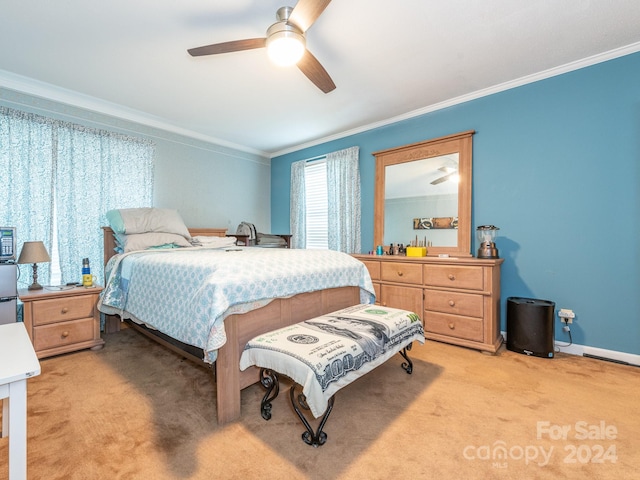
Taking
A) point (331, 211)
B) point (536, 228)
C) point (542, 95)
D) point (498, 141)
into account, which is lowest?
point (536, 228)

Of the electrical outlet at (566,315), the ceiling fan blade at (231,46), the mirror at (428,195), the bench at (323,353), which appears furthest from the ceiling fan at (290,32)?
the electrical outlet at (566,315)

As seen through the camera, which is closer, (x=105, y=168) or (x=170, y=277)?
(x=170, y=277)

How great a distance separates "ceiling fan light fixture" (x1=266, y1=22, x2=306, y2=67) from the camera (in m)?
1.78

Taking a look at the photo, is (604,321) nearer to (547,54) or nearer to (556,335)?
(556,335)

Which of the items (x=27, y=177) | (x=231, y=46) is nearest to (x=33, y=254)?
(x=27, y=177)

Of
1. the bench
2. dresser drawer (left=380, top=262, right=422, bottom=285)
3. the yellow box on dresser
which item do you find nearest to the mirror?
the yellow box on dresser

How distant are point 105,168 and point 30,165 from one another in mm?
603

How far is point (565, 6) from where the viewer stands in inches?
74.8

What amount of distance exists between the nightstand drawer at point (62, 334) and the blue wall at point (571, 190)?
12.7 ft

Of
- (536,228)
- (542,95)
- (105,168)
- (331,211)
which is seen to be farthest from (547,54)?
(105,168)

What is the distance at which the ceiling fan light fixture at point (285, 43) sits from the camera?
178 centimetres

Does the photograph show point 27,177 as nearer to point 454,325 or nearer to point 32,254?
point 32,254

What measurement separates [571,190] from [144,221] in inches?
162

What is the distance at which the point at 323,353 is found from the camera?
143 cm
